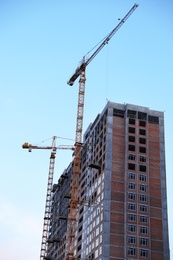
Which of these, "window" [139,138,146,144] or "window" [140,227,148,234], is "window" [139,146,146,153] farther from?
"window" [140,227,148,234]

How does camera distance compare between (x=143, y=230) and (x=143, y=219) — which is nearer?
(x=143, y=230)

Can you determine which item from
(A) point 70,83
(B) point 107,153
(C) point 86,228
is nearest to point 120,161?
(B) point 107,153

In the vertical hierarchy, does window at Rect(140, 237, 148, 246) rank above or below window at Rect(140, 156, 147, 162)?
below

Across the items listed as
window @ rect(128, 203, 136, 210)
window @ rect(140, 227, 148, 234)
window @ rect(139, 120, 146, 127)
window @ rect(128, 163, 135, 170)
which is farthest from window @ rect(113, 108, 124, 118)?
window @ rect(140, 227, 148, 234)

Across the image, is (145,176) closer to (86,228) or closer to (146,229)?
(146,229)

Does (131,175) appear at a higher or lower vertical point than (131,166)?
lower

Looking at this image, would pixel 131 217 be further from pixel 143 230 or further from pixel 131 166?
pixel 131 166

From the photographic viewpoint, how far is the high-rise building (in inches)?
5143

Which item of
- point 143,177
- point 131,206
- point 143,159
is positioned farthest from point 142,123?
point 131,206

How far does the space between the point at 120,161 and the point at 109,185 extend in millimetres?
9271

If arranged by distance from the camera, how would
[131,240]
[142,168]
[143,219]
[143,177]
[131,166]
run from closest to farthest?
[131,240], [143,219], [143,177], [131,166], [142,168]

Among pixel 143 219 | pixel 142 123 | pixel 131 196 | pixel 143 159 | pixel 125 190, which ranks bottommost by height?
pixel 143 219

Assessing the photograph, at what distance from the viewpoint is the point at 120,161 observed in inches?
5615

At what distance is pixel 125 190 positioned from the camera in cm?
13788
